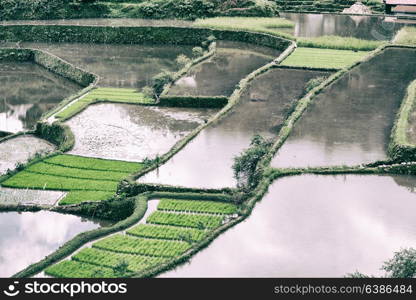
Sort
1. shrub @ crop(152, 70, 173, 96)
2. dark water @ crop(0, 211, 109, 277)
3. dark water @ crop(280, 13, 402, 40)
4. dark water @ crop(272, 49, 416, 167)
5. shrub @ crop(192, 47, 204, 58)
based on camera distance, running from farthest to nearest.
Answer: dark water @ crop(280, 13, 402, 40) < shrub @ crop(192, 47, 204, 58) < shrub @ crop(152, 70, 173, 96) < dark water @ crop(272, 49, 416, 167) < dark water @ crop(0, 211, 109, 277)

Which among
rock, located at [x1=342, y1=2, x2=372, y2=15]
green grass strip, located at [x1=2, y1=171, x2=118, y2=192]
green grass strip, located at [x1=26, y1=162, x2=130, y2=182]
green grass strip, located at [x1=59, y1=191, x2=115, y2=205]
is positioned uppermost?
rock, located at [x1=342, y1=2, x2=372, y2=15]

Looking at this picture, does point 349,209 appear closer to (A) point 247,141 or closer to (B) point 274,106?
(A) point 247,141

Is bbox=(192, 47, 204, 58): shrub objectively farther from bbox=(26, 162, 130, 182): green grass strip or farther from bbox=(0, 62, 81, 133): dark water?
bbox=(26, 162, 130, 182): green grass strip

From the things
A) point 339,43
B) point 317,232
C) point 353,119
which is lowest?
point 317,232

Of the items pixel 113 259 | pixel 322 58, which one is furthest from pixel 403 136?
pixel 322 58

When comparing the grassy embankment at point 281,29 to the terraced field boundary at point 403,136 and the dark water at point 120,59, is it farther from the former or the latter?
the terraced field boundary at point 403,136

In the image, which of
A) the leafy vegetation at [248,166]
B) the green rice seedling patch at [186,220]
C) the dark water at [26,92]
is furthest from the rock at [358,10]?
the green rice seedling patch at [186,220]

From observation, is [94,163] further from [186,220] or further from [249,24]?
[249,24]

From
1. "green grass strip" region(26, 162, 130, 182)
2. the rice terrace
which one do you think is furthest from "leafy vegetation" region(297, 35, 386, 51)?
"green grass strip" region(26, 162, 130, 182)
